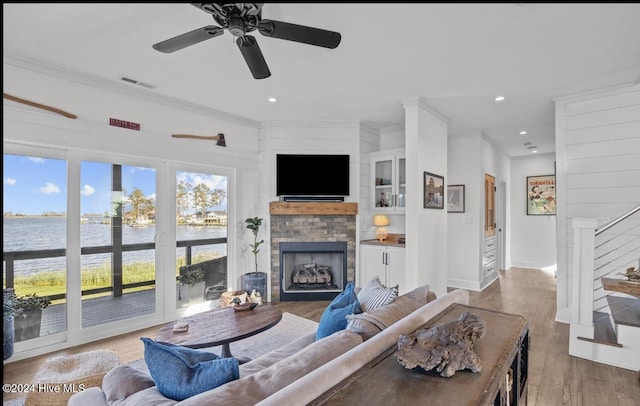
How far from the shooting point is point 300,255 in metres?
4.51

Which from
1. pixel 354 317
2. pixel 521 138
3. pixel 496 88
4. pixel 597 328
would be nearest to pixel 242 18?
pixel 354 317

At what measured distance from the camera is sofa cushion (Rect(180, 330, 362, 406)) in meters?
0.99

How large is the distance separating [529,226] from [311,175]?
5.10m

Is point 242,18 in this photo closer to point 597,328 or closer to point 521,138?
point 597,328

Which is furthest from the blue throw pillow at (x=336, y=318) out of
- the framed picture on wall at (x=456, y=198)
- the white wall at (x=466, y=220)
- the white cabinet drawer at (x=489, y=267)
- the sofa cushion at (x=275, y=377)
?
the white cabinet drawer at (x=489, y=267)

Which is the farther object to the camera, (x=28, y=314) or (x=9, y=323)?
(x=28, y=314)

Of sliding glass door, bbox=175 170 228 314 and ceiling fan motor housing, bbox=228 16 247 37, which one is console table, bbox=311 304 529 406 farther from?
sliding glass door, bbox=175 170 228 314

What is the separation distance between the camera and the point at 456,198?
17.1ft

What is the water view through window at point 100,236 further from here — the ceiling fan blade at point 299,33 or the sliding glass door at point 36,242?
the ceiling fan blade at point 299,33

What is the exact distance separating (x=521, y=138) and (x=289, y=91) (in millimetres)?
4152

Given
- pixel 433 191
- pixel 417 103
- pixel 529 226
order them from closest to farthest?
pixel 417 103 → pixel 433 191 → pixel 529 226

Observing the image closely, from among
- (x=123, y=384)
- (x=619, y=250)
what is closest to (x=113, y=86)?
(x=123, y=384)

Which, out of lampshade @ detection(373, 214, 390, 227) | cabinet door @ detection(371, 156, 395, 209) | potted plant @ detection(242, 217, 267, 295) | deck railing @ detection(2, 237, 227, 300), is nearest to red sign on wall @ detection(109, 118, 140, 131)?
deck railing @ detection(2, 237, 227, 300)

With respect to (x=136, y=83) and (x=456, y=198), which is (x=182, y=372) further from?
(x=456, y=198)
